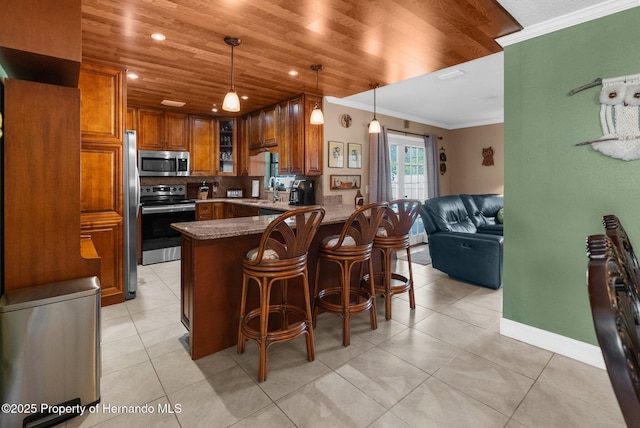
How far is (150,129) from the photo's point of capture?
194 inches

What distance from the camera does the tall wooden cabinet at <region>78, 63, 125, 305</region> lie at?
3070 mm

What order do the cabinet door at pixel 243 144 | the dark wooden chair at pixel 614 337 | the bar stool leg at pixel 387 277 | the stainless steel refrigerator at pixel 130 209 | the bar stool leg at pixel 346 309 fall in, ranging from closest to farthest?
the dark wooden chair at pixel 614 337, the bar stool leg at pixel 346 309, the bar stool leg at pixel 387 277, the stainless steel refrigerator at pixel 130 209, the cabinet door at pixel 243 144

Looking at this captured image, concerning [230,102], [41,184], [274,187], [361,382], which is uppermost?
[230,102]

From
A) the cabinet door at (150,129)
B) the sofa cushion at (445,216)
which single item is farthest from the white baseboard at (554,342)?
the cabinet door at (150,129)

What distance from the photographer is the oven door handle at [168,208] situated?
15.1 ft

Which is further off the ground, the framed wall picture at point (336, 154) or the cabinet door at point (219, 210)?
the framed wall picture at point (336, 154)

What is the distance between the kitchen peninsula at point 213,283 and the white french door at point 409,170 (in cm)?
413

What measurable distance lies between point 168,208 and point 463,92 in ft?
15.1

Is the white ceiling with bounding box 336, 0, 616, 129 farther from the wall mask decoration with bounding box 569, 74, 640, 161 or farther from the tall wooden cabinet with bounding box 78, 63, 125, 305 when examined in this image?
the tall wooden cabinet with bounding box 78, 63, 125, 305

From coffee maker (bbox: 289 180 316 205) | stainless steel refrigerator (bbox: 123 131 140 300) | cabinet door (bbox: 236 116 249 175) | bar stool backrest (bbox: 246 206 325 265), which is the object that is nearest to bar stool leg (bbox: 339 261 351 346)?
bar stool backrest (bbox: 246 206 325 265)

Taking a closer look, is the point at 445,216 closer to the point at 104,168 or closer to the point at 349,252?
the point at 349,252

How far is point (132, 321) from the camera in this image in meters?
2.83

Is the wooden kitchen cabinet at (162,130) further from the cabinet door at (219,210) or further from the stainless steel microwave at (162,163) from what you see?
the cabinet door at (219,210)

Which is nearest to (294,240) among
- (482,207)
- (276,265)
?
(276,265)
